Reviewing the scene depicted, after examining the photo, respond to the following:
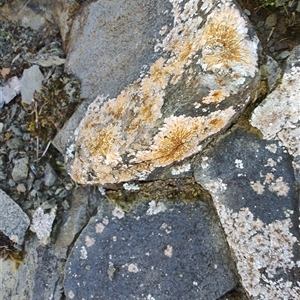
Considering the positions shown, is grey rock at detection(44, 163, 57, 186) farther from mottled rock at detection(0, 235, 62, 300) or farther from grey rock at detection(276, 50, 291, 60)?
grey rock at detection(276, 50, 291, 60)

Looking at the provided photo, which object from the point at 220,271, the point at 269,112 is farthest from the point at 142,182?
the point at 269,112

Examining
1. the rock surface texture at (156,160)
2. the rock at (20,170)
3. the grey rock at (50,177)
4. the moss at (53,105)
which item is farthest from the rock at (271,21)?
the rock at (20,170)

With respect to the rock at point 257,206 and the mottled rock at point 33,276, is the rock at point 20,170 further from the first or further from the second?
the rock at point 257,206

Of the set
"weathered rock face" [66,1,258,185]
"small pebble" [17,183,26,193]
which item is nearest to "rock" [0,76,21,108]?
"small pebble" [17,183,26,193]

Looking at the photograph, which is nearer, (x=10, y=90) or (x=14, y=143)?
(x=14, y=143)

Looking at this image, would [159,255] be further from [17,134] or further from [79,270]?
[17,134]

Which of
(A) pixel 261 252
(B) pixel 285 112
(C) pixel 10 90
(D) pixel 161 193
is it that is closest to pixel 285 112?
(B) pixel 285 112

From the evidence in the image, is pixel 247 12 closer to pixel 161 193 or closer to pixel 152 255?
pixel 161 193

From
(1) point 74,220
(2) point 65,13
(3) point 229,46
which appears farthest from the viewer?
(2) point 65,13
